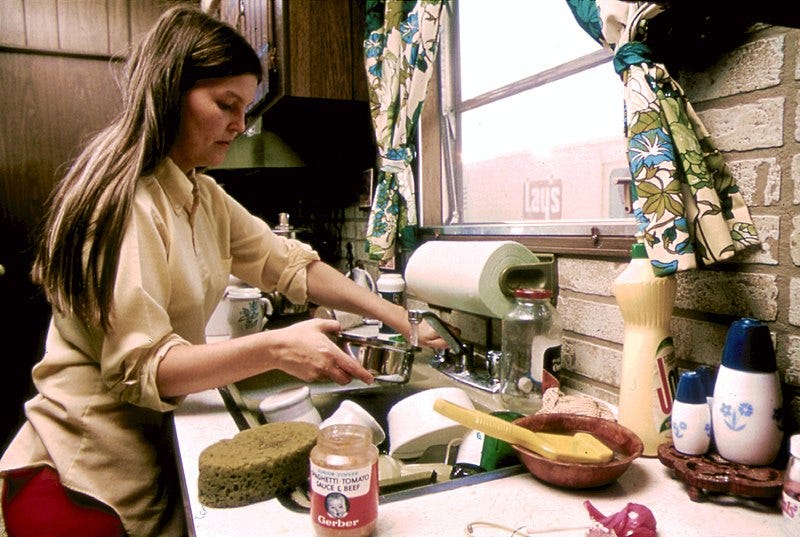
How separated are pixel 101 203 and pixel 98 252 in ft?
0.29

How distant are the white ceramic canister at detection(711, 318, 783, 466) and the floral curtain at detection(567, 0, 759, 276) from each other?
0.14m

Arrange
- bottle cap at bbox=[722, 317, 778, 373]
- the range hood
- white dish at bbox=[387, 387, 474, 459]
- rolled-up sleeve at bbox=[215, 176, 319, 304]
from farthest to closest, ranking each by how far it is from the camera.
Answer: the range hood → rolled-up sleeve at bbox=[215, 176, 319, 304] → white dish at bbox=[387, 387, 474, 459] → bottle cap at bbox=[722, 317, 778, 373]

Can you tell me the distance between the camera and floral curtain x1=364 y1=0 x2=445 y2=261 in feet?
5.64

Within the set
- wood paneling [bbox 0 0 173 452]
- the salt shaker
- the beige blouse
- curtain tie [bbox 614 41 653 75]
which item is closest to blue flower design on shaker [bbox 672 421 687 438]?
the salt shaker

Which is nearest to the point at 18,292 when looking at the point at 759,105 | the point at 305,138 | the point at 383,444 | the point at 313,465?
the point at 305,138

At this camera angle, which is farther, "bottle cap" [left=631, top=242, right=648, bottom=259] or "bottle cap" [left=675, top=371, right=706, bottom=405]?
"bottle cap" [left=631, top=242, right=648, bottom=259]

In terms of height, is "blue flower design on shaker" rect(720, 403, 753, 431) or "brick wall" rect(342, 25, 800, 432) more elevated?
"brick wall" rect(342, 25, 800, 432)

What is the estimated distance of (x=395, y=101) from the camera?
181cm

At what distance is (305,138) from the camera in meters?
2.70

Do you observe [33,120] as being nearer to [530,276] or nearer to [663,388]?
[530,276]

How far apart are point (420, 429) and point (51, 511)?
26.8 inches

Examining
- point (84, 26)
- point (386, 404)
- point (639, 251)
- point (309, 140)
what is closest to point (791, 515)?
point (639, 251)

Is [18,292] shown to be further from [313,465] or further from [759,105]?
[759,105]

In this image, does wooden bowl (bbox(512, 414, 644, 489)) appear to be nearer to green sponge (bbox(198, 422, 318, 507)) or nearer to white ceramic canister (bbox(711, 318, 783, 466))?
white ceramic canister (bbox(711, 318, 783, 466))
